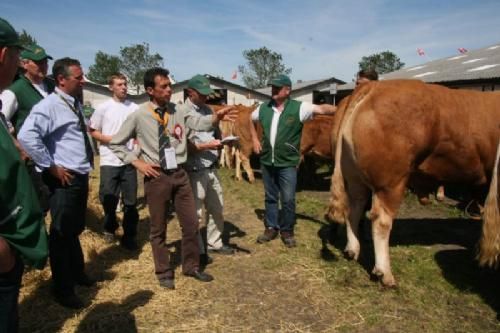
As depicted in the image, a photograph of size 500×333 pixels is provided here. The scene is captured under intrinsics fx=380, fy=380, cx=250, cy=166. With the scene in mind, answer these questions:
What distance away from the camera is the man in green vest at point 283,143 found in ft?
15.9

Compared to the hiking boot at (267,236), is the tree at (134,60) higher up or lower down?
higher up

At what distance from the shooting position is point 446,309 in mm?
3447

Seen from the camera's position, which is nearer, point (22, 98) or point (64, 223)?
point (64, 223)

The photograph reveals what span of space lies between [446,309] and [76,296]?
3388 millimetres

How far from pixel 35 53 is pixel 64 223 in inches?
74.3

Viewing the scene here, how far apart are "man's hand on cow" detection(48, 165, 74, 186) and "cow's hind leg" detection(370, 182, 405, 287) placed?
2.92 m

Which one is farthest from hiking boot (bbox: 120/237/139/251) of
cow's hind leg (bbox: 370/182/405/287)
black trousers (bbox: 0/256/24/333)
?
black trousers (bbox: 0/256/24/333)

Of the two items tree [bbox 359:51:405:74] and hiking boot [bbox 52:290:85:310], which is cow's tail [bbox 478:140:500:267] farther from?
tree [bbox 359:51:405:74]

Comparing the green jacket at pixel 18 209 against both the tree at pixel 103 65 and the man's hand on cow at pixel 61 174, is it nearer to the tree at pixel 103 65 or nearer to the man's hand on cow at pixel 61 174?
the man's hand on cow at pixel 61 174

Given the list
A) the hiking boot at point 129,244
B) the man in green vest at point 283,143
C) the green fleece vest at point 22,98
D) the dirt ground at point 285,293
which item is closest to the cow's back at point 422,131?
the man in green vest at point 283,143

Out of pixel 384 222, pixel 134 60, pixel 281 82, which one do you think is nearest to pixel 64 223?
pixel 281 82

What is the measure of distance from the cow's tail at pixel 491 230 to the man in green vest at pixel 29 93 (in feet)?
Result: 13.0

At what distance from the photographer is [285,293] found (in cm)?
379

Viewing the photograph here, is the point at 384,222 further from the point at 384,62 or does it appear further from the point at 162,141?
the point at 384,62
